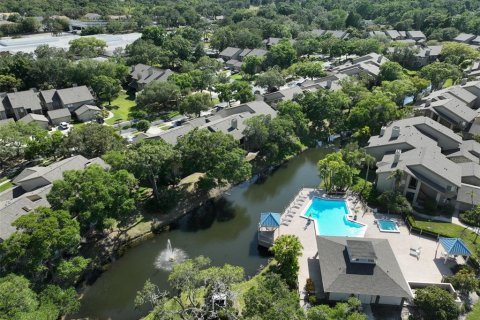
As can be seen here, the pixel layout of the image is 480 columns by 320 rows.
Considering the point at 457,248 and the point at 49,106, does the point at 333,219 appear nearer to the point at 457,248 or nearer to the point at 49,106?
the point at 457,248

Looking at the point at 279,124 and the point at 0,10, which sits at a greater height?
the point at 0,10

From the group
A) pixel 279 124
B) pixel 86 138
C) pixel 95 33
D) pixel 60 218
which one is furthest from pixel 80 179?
pixel 95 33

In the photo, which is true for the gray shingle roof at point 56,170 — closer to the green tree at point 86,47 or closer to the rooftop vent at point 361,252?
the rooftop vent at point 361,252

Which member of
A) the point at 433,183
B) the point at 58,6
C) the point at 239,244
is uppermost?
the point at 58,6

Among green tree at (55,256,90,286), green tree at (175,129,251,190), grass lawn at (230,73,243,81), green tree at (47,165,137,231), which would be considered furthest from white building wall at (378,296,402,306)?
grass lawn at (230,73,243,81)

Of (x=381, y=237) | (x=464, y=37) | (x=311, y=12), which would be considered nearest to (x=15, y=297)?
(x=381, y=237)

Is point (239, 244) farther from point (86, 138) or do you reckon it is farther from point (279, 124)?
point (86, 138)

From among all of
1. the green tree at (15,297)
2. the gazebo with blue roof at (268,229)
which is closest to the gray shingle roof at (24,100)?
the green tree at (15,297)
